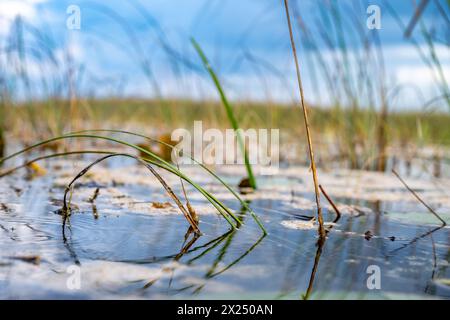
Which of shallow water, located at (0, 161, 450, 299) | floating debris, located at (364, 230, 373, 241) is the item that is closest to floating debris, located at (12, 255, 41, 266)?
shallow water, located at (0, 161, 450, 299)

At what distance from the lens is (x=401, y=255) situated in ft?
4.02

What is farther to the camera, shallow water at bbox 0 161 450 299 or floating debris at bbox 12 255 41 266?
floating debris at bbox 12 255 41 266

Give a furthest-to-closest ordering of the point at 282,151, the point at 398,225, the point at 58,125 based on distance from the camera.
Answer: the point at 282,151 → the point at 58,125 → the point at 398,225

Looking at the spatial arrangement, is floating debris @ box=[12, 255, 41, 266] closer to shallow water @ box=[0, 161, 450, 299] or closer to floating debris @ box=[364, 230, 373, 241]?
shallow water @ box=[0, 161, 450, 299]

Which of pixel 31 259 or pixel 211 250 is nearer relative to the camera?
pixel 31 259

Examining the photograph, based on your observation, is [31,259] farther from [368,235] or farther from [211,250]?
[368,235]

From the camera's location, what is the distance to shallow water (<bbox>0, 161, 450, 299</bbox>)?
3.13ft

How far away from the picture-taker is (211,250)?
3.92 ft

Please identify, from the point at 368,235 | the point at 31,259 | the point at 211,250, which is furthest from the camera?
the point at 368,235

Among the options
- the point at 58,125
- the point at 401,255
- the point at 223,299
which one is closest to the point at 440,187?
the point at 401,255

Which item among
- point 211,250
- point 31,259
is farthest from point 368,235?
point 31,259

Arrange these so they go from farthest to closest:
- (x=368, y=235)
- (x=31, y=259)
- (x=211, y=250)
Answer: (x=368, y=235) → (x=211, y=250) → (x=31, y=259)
